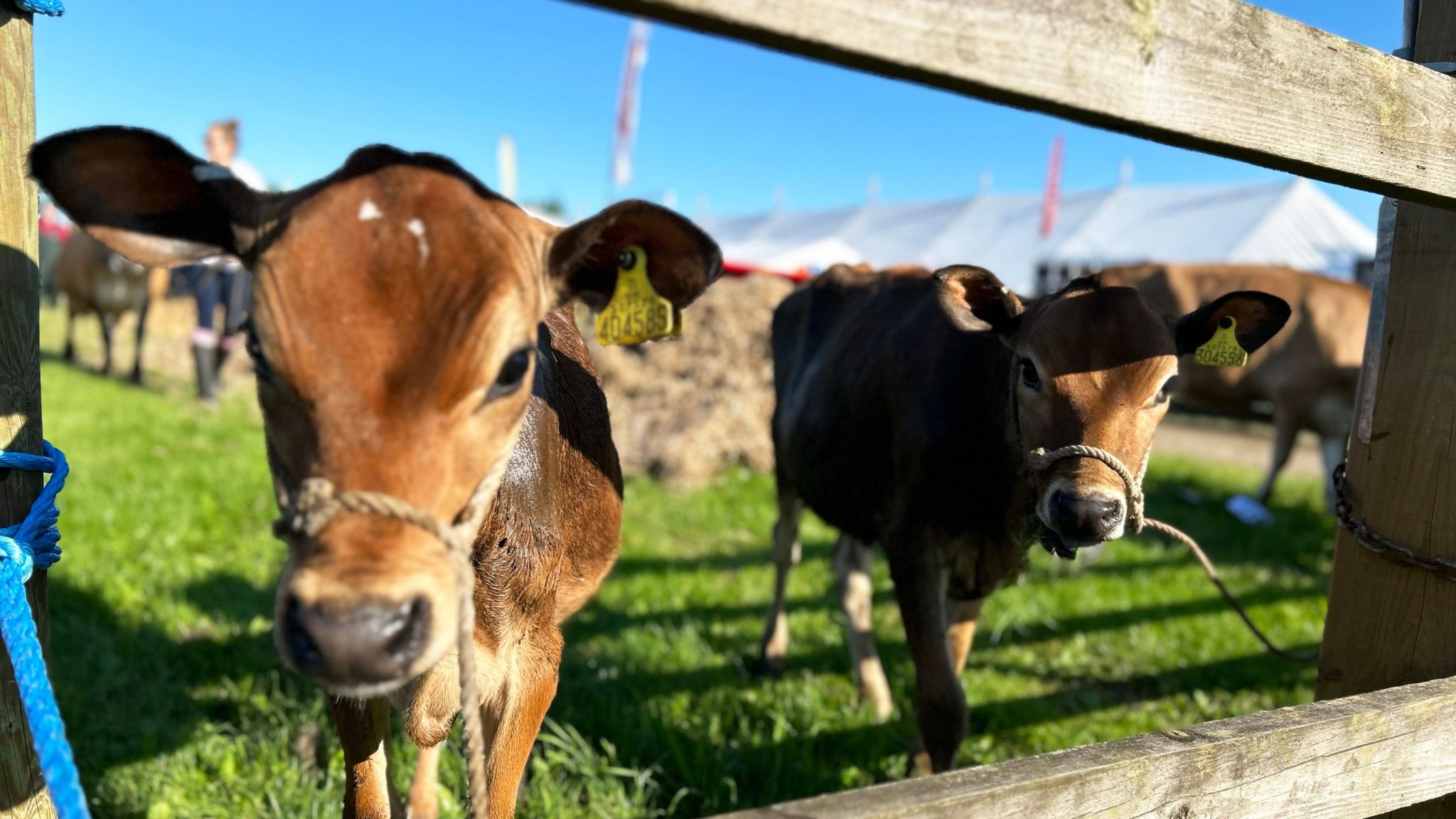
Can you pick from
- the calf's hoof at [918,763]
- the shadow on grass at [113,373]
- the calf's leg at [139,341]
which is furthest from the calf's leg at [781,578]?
the calf's leg at [139,341]

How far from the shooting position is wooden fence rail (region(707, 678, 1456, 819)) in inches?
54.7

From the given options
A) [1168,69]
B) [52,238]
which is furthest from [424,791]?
[52,238]

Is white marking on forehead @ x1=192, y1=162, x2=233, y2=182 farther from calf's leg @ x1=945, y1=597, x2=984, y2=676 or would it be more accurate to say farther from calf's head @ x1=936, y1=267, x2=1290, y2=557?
calf's leg @ x1=945, y1=597, x2=984, y2=676

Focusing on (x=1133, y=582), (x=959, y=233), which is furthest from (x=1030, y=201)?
(x=1133, y=582)

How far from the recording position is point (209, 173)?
1.75 m

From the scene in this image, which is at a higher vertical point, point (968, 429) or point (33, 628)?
point (33, 628)

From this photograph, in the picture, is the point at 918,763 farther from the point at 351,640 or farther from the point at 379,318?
the point at 379,318

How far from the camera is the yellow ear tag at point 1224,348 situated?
119 inches

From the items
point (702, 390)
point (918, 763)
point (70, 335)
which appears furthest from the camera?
point (70, 335)

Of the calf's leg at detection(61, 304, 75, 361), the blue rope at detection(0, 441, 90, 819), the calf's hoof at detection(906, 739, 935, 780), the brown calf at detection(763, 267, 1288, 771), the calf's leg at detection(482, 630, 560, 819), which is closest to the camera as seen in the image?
the blue rope at detection(0, 441, 90, 819)

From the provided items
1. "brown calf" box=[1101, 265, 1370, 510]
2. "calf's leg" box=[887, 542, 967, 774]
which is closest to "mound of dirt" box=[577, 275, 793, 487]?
"brown calf" box=[1101, 265, 1370, 510]

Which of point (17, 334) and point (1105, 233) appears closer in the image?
point (17, 334)

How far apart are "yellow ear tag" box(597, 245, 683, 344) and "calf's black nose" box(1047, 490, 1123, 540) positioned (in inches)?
51.3

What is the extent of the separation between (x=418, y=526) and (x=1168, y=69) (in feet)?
4.66
